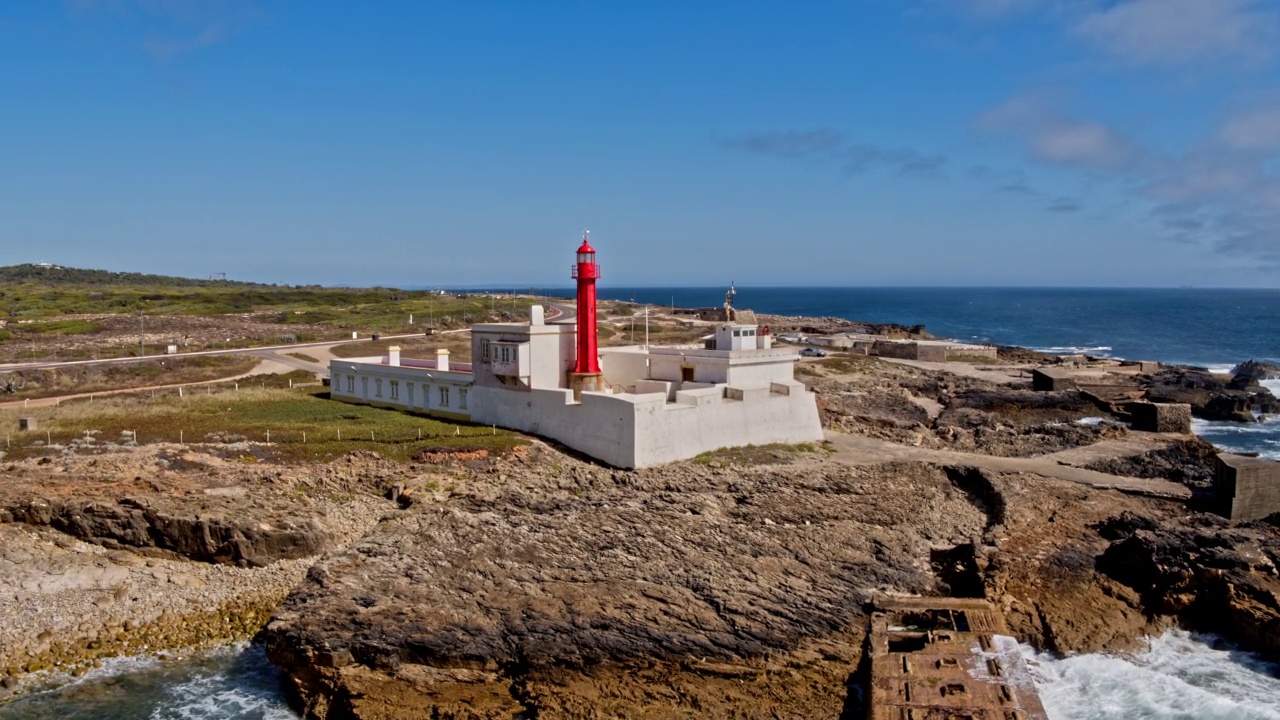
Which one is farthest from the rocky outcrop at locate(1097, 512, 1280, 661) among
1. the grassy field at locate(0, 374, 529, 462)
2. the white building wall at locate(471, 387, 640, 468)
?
the grassy field at locate(0, 374, 529, 462)

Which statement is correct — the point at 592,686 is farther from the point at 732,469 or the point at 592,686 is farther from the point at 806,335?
the point at 806,335

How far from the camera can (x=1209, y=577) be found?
20.0m

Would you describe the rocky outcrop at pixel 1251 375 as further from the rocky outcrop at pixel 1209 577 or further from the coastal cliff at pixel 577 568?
the rocky outcrop at pixel 1209 577

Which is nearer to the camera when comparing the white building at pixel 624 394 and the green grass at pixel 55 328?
the white building at pixel 624 394

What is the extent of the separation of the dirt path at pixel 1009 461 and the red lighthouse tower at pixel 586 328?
380 inches

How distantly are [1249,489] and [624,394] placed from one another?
64.3 ft

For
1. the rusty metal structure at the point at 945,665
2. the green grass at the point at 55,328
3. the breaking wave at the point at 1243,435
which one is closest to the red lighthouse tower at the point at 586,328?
the rusty metal structure at the point at 945,665

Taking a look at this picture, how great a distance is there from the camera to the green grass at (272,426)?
2902cm

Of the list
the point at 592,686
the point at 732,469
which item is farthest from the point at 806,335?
the point at 592,686

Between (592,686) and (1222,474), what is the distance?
20699mm

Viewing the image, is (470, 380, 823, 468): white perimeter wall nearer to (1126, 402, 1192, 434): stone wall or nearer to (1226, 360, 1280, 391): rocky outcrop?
(1126, 402, 1192, 434): stone wall

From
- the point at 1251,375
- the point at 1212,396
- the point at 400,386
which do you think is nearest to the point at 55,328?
the point at 400,386

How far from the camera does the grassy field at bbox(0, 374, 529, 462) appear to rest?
28953 millimetres

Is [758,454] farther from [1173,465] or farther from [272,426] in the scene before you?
[272,426]
